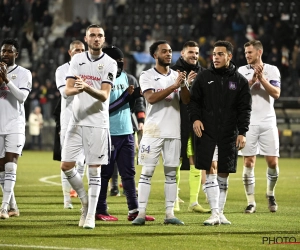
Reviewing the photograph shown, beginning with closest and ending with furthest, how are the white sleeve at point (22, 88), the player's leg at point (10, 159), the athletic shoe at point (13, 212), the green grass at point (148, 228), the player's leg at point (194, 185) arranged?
the green grass at point (148, 228) < the white sleeve at point (22, 88) < the player's leg at point (10, 159) < the athletic shoe at point (13, 212) < the player's leg at point (194, 185)

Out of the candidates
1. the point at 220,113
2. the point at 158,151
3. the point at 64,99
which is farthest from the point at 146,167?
the point at 64,99

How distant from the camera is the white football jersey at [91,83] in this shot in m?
9.59

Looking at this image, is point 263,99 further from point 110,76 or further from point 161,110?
point 110,76

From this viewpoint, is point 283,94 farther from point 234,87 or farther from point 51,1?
point 234,87

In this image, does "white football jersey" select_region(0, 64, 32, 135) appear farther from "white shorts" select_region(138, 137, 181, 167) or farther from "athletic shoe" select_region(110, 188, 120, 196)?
"athletic shoe" select_region(110, 188, 120, 196)

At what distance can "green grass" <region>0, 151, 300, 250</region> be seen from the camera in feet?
27.0

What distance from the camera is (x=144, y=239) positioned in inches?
339

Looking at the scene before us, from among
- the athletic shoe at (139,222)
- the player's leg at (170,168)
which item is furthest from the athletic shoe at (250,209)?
the athletic shoe at (139,222)

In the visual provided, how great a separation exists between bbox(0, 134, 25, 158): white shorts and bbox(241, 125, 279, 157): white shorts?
134 inches

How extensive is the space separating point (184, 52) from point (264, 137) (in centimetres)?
177

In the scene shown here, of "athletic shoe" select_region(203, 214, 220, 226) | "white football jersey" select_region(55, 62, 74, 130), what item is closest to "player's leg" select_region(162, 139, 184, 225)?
"athletic shoe" select_region(203, 214, 220, 226)

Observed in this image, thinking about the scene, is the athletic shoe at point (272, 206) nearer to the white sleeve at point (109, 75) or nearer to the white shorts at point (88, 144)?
the white shorts at point (88, 144)

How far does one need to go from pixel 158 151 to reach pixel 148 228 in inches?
41.2

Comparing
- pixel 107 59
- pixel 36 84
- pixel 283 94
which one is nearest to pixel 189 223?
pixel 107 59
